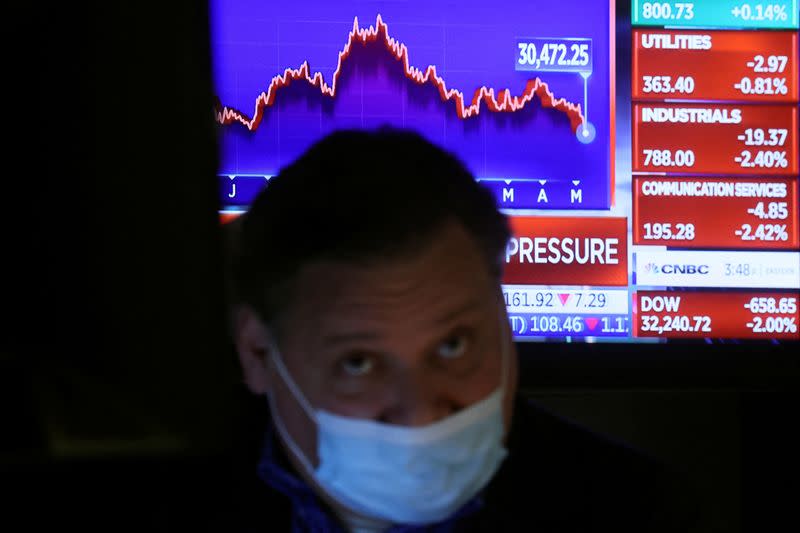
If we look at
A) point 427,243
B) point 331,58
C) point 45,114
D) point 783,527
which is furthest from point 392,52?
point 45,114

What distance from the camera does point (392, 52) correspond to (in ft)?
5.97

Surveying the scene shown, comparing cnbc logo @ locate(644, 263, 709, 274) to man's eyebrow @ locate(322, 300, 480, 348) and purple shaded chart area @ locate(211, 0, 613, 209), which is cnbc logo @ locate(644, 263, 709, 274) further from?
man's eyebrow @ locate(322, 300, 480, 348)

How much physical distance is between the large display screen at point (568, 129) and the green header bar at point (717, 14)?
0.04 ft

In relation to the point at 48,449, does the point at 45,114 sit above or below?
above

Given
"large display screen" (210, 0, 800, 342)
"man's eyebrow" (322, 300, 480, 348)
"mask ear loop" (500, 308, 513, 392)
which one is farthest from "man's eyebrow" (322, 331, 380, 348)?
"large display screen" (210, 0, 800, 342)

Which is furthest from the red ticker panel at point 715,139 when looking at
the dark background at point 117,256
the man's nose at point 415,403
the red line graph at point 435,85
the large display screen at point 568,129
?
the dark background at point 117,256

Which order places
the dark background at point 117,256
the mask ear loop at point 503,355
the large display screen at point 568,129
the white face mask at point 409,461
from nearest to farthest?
the dark background at point 117,256 < the white face mask at point 409,461 < the mask ear loop at point 503,355 < the large display screen at point 568,129

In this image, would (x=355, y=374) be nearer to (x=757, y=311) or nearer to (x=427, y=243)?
(x=427, y=243)

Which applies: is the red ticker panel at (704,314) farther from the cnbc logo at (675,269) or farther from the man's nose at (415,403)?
the man's nose at (415,403)

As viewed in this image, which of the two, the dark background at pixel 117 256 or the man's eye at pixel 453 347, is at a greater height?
the dark background at pixel 117 256

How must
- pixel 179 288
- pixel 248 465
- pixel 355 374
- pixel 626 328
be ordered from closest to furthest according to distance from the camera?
pixel 179 288 < pixel 355 374 < pixel 248 465 < pixel 626 328

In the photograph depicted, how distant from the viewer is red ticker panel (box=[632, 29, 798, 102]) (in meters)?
1.83

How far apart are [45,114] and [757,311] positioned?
1.59m

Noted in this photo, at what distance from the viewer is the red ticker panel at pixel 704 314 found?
71.2 inches
